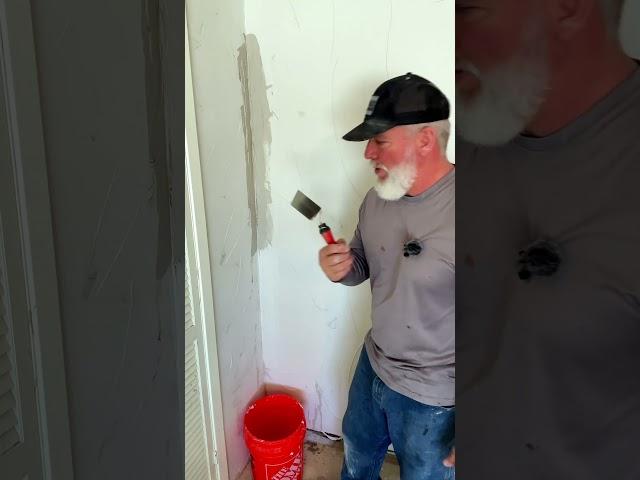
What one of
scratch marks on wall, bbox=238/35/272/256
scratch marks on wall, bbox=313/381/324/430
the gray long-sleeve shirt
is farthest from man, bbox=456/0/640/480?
scratch marks on wall, bbox=313/381/324/430

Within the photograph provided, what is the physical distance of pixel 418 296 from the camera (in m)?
1.38

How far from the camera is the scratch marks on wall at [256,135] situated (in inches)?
64.2

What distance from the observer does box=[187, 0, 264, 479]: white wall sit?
1444mm

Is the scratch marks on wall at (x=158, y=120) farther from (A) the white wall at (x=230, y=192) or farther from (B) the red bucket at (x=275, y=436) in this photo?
(B) the red bucket at (x=275, y=436)

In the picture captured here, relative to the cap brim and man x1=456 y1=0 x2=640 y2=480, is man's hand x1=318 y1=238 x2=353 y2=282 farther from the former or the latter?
man x1=456 y1=0 x2=640 y2=480

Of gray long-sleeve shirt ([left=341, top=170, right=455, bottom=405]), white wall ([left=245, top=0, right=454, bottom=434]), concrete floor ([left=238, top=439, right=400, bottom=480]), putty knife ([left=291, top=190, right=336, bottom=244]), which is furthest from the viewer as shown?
concrete floor ([left=238, top=439, right=400, bottom=480])

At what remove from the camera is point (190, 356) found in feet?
4.86

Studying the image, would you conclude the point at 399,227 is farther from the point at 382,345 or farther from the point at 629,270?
the point at 629,270

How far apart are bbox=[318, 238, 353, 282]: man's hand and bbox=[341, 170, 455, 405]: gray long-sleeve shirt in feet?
0.27

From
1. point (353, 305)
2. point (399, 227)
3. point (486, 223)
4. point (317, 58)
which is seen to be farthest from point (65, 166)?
point (353, 305)

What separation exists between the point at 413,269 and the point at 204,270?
57cm

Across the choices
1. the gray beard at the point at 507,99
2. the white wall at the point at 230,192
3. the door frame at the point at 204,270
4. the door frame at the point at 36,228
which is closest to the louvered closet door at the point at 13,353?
the door frame at the point at 36,228

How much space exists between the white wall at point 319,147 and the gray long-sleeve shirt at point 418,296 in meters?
0.21

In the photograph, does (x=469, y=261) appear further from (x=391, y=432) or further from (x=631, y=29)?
(x=391, y=432)
